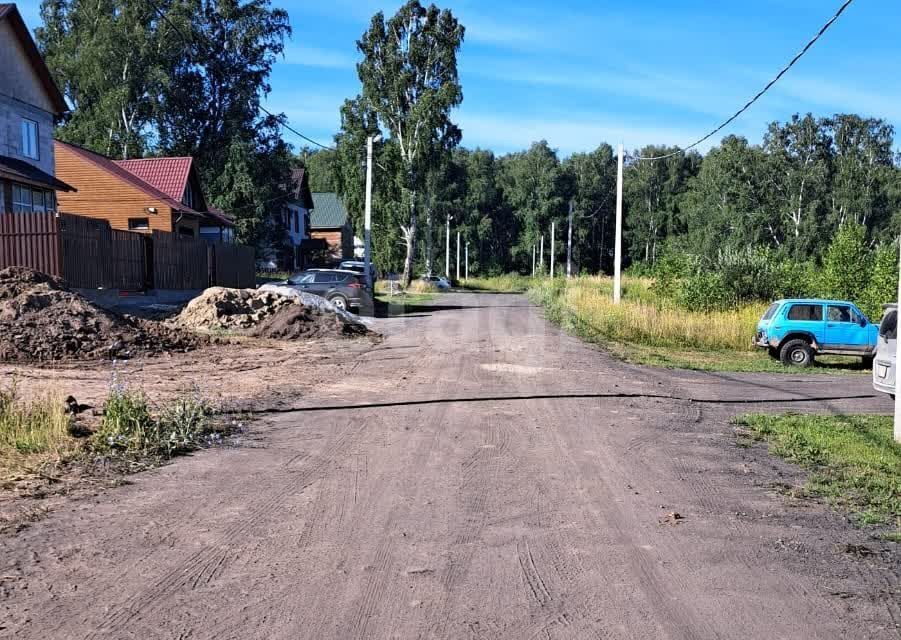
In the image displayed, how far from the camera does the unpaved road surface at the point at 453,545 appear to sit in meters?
4.01

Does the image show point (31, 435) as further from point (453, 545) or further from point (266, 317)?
point (266, 317)

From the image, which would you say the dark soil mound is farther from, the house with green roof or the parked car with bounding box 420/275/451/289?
the house with green roof

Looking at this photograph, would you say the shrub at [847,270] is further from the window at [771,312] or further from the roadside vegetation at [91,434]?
the roadside vegetation at [91,434]

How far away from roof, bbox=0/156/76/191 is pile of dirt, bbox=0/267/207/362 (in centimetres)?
1064

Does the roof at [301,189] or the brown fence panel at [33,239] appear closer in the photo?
the brown fence panel at [33,239]

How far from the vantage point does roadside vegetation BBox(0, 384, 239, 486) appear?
7008 mm

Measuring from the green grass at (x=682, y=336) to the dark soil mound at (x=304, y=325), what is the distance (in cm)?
669

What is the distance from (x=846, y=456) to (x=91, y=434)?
25.5ft

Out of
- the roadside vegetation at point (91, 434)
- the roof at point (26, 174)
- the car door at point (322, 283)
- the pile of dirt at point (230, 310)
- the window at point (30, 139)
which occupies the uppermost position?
the window at point (30, 139)

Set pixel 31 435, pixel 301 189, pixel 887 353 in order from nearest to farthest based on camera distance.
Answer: pixel 31 435, pixel 887 353, pixel 301 189

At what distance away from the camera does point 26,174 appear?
2692 cm

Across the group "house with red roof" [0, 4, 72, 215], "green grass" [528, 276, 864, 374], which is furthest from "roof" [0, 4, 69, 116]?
"green grass" [528, 276, 864, 374]

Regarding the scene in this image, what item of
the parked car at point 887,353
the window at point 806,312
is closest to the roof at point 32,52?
the window at point 806,312

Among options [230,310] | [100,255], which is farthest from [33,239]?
[230,310]
